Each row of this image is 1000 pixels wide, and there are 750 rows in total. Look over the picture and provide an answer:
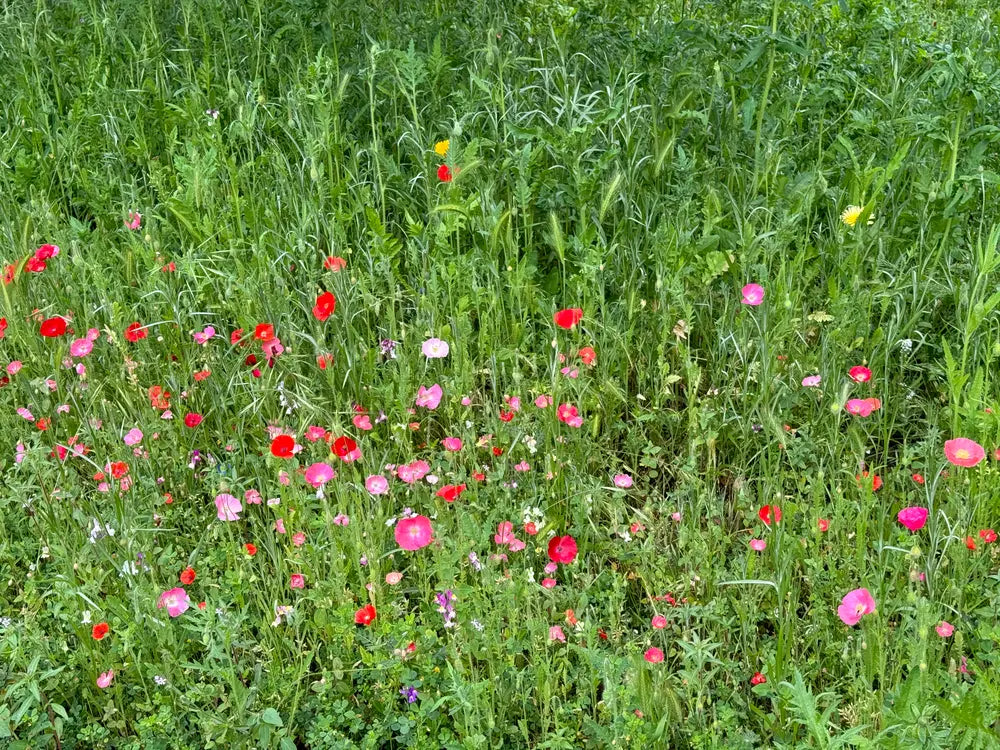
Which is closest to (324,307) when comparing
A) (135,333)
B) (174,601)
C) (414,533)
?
(135,333)

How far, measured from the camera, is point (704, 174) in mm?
3178

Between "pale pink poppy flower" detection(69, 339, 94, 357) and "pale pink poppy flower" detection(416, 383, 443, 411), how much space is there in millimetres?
918

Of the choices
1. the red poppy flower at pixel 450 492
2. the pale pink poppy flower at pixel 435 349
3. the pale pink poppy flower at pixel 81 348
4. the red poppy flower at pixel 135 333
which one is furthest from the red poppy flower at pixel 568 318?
the pale pink poppy flower at pixel 81 348

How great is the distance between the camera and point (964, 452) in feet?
7.05

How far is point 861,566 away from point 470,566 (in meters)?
0.79

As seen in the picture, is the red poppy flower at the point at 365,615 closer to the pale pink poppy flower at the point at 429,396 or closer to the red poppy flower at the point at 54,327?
the pale pink poppy flower at the point at 429,396

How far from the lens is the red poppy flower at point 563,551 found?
7.07 feet

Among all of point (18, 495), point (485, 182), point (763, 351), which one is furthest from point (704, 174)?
point (18, 495)

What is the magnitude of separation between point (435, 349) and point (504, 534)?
66cm

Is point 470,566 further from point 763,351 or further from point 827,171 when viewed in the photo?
point 827,171

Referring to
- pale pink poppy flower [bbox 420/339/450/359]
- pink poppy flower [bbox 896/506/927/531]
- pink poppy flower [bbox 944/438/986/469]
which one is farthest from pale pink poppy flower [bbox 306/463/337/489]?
pink poppy flower [bbox 944/438/986/469]

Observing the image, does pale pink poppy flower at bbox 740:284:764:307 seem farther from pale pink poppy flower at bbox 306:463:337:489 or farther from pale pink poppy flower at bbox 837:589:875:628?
pale pink poppy flower at bbox 306:463:337:489

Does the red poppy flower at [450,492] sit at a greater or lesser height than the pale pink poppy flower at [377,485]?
greater

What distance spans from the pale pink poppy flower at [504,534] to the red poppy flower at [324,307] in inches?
30.4
